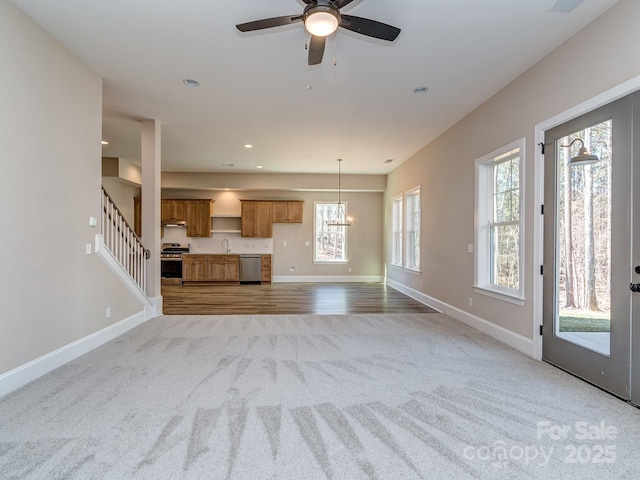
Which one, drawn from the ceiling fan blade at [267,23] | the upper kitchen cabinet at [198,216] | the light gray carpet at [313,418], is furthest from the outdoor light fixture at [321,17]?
the upper kitchen cabinet at [198,216]

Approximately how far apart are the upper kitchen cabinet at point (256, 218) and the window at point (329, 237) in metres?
1.48

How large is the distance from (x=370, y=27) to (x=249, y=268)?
759cm

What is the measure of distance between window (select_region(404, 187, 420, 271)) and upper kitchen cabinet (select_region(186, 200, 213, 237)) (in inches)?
219

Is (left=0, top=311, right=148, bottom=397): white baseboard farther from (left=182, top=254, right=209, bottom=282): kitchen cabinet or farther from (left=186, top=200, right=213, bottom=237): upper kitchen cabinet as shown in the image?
(left=186, top=200, right=213, bottom=237): upper kitchen cabinet

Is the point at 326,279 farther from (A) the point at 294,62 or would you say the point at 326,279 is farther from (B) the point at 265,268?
(A) the point at 294,62

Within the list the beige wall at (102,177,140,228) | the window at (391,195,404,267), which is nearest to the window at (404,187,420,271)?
the window at (391,195,404,267)

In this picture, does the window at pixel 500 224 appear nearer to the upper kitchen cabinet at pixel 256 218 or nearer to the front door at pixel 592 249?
the front door at pixel 592 249

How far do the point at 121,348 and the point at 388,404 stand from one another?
3032 mm

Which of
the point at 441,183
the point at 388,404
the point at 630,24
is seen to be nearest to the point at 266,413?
the point at 388,404

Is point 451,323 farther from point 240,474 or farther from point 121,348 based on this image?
point 121,348

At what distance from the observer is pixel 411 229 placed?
7.42 meters

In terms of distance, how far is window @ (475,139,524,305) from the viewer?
3682 mm

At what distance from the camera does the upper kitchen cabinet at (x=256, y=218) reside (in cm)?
929

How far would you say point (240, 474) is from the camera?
64.5 inches
